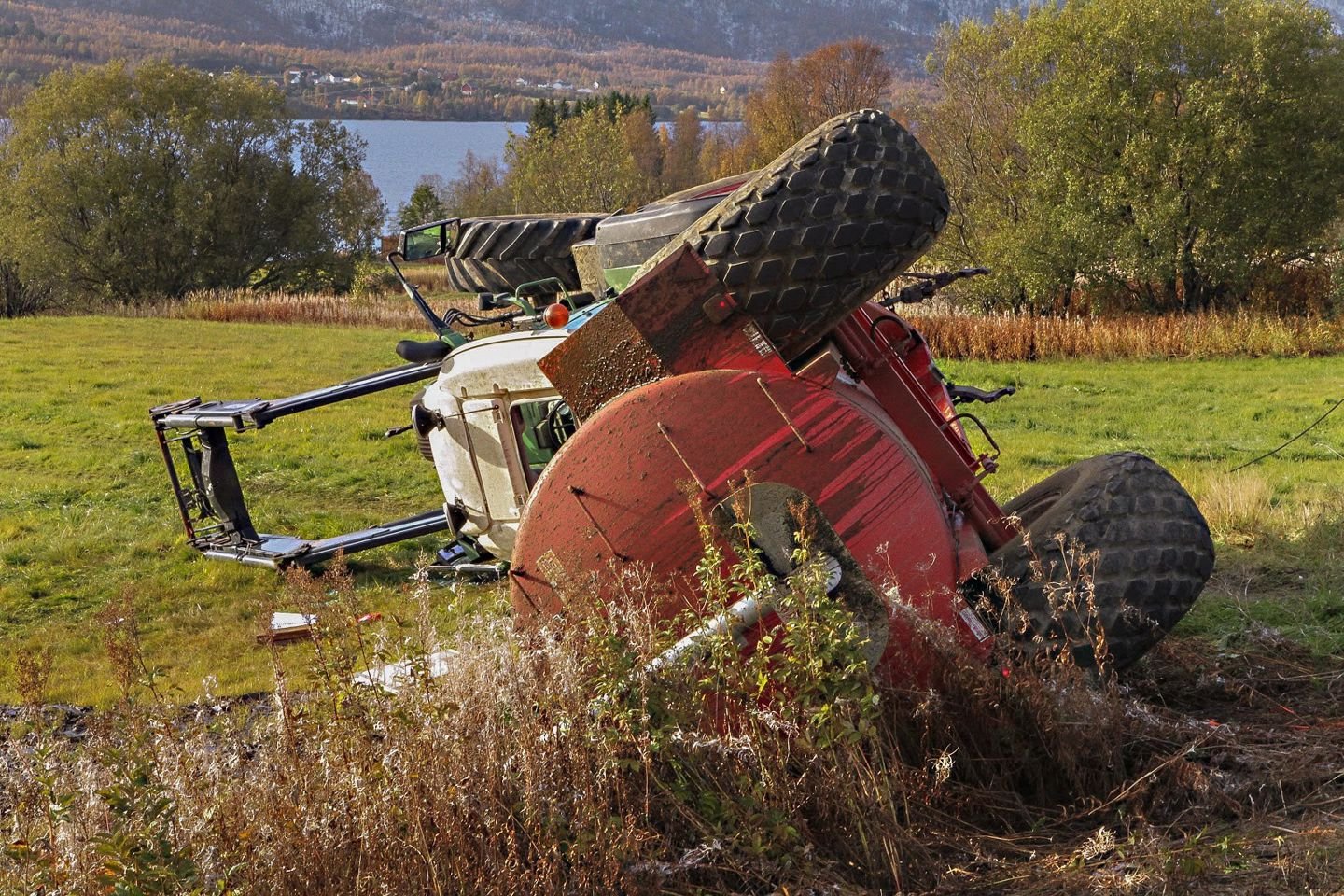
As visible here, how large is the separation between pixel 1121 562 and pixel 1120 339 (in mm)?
20722

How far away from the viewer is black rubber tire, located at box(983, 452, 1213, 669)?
4.58 metres

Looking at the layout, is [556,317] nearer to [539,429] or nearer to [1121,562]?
[539,429]

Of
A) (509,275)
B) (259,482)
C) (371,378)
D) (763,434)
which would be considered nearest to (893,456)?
(763,434)

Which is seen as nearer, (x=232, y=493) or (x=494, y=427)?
(x=494, y=427)

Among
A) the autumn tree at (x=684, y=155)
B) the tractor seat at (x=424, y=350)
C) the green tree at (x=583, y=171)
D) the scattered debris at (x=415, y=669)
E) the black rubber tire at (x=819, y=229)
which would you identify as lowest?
the autumn tree at (x=684, y=155)

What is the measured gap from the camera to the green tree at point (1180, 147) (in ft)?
103

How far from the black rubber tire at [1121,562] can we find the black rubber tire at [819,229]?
1086 mm

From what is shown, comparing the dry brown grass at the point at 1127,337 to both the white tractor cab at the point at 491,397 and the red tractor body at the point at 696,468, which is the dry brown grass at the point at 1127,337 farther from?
the red tractor body at the point at 696,468

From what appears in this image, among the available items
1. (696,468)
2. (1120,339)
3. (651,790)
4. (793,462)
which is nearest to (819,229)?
(793,462)

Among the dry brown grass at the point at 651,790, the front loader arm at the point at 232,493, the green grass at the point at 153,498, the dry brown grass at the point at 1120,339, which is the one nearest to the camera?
the dry brown grass at the point at 651,790

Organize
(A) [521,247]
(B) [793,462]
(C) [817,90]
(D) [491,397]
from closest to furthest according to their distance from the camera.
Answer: (B) [793,462] → (D) [491,397] → (A) [521,247] → (C) [817,90]

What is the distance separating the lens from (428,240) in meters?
7.50

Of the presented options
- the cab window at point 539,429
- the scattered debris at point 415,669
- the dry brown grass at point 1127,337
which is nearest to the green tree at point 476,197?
the dry brown grass at point 1127,337

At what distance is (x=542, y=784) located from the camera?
3.50 m
